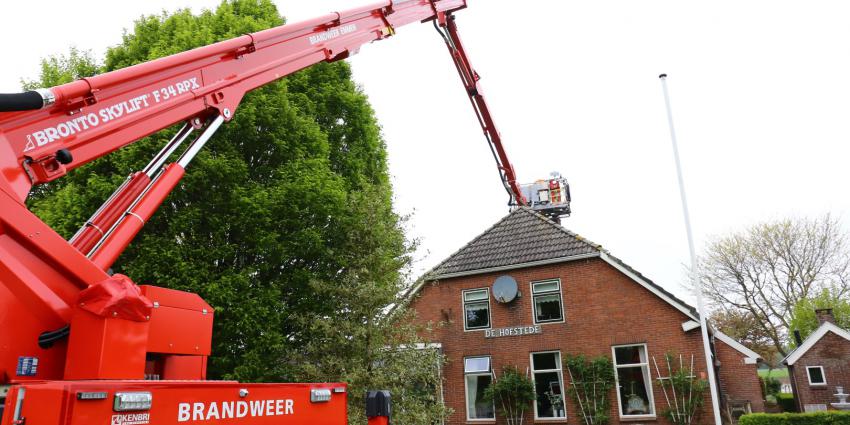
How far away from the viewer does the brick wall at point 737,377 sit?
1434 cm

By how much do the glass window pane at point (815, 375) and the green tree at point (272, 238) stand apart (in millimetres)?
15945

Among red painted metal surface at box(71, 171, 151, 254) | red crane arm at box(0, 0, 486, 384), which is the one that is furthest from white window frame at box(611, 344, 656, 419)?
red painted metal surface at box(71, 171, 151, 254)

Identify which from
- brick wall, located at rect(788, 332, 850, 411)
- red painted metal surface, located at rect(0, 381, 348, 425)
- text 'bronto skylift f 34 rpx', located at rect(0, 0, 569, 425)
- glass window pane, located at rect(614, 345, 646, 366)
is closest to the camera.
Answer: red painted metal surface, located at rect(0, 381, 348, 425)

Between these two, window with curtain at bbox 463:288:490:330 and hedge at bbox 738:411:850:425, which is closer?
hedge at bbox 738:411:850:425

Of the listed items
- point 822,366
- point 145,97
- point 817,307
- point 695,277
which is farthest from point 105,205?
point 817,307

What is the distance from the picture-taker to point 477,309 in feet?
59.4

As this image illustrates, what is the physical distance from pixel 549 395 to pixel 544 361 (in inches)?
39.2

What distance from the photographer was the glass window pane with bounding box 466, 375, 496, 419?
17078 millimetres

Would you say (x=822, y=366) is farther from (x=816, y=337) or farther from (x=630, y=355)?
(x=630, y=355)

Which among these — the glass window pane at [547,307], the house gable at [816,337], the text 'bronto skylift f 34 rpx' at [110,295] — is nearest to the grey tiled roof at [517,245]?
the glass window pane at [547,307]

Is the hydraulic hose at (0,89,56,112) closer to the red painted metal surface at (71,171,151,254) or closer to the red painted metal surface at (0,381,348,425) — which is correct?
the red painted metal surface at (71,171,151,254)

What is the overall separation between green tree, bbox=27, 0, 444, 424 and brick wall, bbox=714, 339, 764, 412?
333 inches

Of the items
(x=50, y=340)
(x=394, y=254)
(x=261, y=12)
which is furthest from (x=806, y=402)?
(x=50, y=340)

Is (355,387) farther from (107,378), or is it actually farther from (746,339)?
(746,339)
